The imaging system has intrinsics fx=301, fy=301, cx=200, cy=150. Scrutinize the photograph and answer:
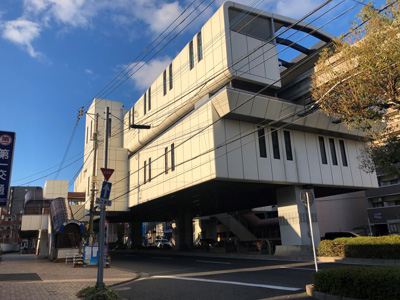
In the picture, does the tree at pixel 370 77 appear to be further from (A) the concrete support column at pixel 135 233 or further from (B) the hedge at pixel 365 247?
(A) the concrete support column at pixel 135 233

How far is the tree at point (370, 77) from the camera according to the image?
332 inches

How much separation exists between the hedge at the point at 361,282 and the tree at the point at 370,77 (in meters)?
4.44

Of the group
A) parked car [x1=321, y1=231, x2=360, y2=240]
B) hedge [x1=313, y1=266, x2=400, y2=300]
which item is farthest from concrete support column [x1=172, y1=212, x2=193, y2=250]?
hedge [x1=313, y1=266, x2=400, y2=300]

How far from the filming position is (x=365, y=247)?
1602 cm

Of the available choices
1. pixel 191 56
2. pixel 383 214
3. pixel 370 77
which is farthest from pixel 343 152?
pixel 383 214

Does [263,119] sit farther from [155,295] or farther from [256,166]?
[155,295]

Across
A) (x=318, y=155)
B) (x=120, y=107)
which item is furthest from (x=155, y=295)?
(x=120, y=107)

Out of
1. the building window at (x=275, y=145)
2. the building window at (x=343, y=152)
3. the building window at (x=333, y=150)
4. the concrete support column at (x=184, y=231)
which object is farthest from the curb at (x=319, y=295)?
the concrete support column at (x=184, y=231)

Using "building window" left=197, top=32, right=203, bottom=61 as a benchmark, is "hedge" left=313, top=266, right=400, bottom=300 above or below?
below

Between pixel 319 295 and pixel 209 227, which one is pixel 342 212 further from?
pixel 319 295

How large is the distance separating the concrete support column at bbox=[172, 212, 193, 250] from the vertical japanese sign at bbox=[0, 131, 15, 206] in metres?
31.4

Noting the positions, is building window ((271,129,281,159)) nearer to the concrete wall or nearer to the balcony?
the concrete wall

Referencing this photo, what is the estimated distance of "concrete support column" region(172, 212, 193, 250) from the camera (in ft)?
128

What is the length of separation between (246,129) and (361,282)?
16.8 m
